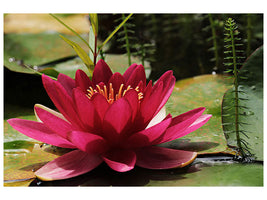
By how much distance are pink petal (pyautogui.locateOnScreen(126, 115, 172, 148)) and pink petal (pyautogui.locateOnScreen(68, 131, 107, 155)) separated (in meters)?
0.06

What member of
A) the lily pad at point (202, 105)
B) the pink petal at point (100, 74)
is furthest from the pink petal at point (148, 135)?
the pink petal at point (100, 74)

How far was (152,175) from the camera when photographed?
67 centimetres

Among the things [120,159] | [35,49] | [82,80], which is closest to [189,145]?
[120,159]

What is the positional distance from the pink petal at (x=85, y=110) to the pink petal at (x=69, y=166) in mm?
67

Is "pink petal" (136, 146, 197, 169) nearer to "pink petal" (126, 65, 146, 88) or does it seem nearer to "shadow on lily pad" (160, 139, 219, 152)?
"shadow on lily pad" (160, 139, 219, 152)

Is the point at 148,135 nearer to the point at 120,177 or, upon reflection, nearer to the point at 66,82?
the point at 120,177

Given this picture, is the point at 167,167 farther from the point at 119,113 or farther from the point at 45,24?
the point at 45,24

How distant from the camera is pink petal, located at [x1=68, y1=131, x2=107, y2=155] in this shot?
0.63m

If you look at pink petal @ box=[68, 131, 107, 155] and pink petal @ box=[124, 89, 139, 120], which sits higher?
pink petal @ box=[124, 89, 139, 120]

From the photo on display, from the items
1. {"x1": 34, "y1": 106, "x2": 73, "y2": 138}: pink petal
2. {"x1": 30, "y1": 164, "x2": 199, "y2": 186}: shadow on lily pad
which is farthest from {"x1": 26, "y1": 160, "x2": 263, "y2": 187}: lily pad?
{"x1": 34, "y1": 106, "x2": 73, "y2": 138}: pink petal

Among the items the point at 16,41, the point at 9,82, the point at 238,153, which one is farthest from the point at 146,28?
the point at 238,153

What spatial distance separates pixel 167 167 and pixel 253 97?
394 mm

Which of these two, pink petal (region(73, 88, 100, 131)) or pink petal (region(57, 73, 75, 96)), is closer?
pink petal (region(73, 88, 100, 131))

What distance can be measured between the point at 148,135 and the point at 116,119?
75mm
